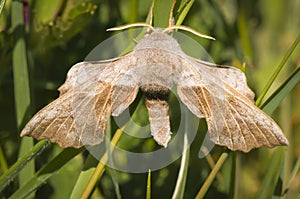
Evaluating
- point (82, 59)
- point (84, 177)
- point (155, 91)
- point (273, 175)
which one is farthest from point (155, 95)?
point (82, 59)

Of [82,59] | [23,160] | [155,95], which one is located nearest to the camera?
[23,160]

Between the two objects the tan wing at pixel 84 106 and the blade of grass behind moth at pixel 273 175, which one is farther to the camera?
the blade of grass behind moth at pixel 273 175

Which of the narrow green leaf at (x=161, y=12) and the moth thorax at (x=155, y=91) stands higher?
the narrow green leaf at (x=161, y=12)

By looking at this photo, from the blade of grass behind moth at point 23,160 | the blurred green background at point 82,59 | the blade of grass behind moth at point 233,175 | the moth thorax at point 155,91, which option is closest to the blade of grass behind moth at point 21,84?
the blurred green background at point 82,59

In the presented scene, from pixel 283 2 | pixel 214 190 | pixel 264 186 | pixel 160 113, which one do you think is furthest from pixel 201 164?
pixel 283 2

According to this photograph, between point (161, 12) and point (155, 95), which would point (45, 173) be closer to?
point (155, 95)

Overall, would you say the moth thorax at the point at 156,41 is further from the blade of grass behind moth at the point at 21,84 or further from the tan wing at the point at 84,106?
the blade of grass behind moth at the point at 21,84
